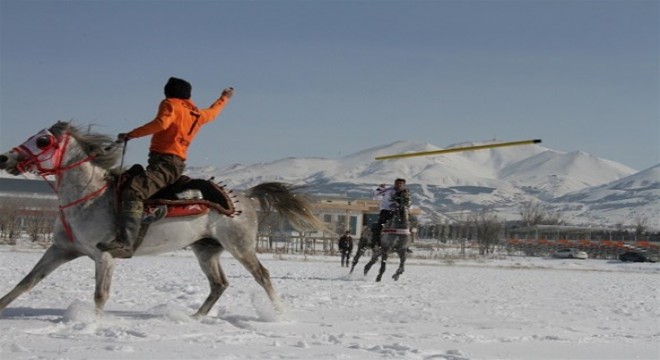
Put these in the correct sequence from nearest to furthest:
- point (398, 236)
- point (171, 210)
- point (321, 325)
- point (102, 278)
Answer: point (102, 278) < point (321, 325) < point (171, 210) < point (398, 236)

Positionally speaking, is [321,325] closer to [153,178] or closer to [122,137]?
[153,178]

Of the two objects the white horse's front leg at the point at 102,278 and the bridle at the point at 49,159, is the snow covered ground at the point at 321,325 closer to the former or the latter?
the white horse's front leg at the point at 102,278

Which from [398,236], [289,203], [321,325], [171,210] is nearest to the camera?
[321,325]

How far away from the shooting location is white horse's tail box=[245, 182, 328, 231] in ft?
37.0

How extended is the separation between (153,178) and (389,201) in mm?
9954

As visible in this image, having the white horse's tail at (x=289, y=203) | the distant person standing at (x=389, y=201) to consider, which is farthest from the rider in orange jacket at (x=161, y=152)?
the distant person standing at (x=389, y=201)

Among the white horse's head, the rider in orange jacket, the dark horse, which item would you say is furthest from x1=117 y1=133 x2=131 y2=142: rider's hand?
the dark horse

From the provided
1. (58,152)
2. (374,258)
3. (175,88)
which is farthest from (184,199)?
(374,258)

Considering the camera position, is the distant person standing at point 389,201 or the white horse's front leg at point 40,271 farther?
the distant person standing at point 389,201

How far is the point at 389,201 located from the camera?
18.6 m

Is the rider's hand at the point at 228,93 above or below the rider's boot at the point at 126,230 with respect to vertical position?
above

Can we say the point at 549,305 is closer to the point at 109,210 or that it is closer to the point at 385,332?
the point at 385,332

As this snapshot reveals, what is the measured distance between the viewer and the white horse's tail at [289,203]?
1128 cm

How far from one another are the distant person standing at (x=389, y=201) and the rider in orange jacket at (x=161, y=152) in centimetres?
899
